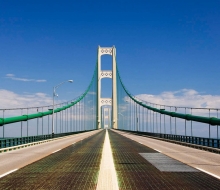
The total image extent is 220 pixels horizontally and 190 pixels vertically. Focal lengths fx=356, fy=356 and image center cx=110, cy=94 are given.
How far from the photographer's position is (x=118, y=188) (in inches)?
383

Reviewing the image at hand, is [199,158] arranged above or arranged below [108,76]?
below

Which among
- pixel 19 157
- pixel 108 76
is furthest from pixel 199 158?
pixel 108 76

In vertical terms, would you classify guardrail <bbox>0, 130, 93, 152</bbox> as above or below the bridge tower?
below

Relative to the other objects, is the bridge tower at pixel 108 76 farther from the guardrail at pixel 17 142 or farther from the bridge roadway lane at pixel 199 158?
the bridge roadway lane at pixel 199 158

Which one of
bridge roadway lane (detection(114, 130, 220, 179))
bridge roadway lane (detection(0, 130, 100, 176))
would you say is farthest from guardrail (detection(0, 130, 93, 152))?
bridge roadway lane (detection(114, 130, 220, 179))

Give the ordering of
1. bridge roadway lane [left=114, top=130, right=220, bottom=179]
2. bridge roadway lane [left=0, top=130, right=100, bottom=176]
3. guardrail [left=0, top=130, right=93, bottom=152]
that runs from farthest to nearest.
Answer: guardrail [left=0, top=130, right=93, bottom=152] → bridge roadway lane [left=0, top=130, right=100, bottom=176] → bridge roadway lane [left=114, top=130, right=220, bottom=179]

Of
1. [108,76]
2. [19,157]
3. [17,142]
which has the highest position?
[108,76]

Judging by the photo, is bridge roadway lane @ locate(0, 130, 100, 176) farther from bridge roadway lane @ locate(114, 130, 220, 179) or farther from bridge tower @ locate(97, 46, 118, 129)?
bridge tower @ locate(97, 46, 118, 129)

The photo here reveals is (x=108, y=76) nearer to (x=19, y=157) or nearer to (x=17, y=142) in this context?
(x=17, y=142)

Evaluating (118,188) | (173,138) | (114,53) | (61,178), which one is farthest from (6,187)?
(114,53)

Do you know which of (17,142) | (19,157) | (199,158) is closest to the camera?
(199,158)

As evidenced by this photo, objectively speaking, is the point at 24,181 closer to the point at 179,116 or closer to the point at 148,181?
the point at 148,181

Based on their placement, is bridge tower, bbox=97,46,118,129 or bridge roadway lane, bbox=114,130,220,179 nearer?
bridge roadway lane, bbox=114,130,220,179

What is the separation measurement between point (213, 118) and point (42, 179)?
20505mm
